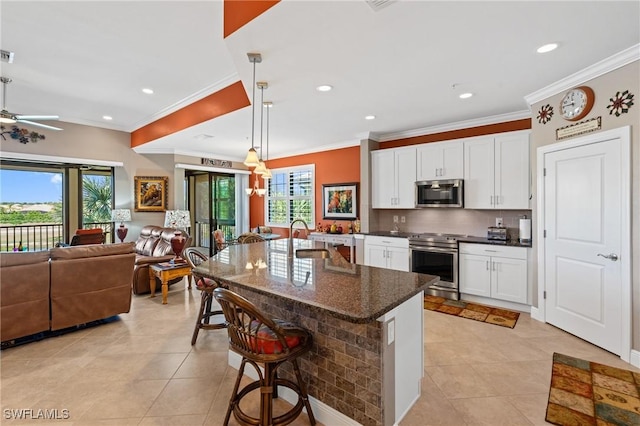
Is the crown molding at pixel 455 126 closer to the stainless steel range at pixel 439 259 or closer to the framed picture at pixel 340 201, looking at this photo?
the framed picture at pixel 340 201

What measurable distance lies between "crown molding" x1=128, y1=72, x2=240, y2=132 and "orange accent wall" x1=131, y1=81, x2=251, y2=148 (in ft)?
0.13

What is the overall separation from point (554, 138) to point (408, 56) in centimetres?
212

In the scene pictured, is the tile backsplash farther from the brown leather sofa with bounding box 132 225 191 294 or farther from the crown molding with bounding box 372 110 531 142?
the brown leather sofa with bounding box 132 225 191 294

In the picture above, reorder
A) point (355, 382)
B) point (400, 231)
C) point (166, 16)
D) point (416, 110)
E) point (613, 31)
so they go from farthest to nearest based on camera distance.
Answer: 1. point (400, 231)
2. point (416, 110)
3. point (166, 16)
4. point (613, 31)
5. point (355, 382)

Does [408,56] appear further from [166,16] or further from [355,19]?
[166,16]

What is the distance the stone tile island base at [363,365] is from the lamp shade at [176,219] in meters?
4.70

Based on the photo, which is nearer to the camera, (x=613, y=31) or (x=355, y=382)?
(x=355, y=382)

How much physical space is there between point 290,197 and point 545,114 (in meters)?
5.03

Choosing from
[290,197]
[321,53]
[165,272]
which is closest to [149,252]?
→ [165,272]

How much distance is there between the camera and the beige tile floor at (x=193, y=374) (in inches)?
77.7

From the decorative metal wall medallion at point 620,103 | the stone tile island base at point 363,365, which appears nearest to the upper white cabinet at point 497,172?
the decorative metal wall medallion at point 620,103

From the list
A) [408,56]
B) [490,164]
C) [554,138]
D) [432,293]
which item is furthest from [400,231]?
[408,56]

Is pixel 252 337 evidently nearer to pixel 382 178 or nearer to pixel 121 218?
pixel 382 178

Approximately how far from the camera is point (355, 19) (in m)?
1.98
